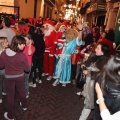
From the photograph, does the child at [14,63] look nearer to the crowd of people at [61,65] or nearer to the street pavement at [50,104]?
the crowd of people at [61,65]

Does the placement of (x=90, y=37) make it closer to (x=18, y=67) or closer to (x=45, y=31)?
(x=45, y=31)

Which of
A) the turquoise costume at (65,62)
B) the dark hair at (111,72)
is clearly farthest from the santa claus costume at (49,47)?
the dark hair at (111,72)

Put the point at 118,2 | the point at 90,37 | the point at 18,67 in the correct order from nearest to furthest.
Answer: the point at 18,67 < the point at 90,37 < the point at 118,2

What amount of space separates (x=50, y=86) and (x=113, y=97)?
3867mm

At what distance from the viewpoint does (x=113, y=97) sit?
1851mm

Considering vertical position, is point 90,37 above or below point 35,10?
below

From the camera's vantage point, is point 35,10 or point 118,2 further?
point 35,10

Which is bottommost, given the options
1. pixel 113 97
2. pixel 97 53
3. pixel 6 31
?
pixel 113 97

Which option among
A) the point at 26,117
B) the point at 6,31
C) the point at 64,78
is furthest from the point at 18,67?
the point at 64,78

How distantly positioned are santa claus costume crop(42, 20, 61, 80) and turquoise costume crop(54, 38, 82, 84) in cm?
52

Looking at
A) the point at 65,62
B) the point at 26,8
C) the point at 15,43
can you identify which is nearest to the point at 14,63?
the point at 15,43

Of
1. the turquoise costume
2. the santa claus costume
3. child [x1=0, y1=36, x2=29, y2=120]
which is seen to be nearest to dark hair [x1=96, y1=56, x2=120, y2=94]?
child [x1=0, y1=36, x2=29, y2=120]

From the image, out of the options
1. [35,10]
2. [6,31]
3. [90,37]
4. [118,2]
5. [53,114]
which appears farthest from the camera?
[35,10]

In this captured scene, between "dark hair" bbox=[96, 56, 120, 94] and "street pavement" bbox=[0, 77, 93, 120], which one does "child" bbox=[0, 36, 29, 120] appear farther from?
"dark hair" bbox=[96, 56, 120, 94]
